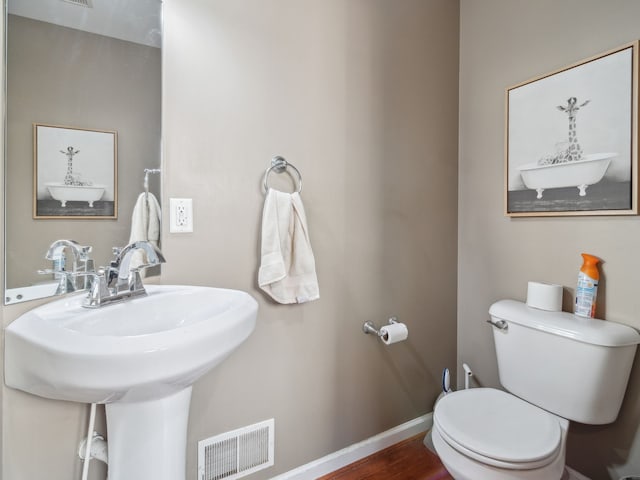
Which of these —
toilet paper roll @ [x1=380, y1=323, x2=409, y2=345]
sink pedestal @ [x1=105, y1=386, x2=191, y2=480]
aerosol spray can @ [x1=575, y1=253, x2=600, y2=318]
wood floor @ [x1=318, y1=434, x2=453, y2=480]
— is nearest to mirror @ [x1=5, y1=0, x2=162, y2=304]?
sink pedestal @ [x1=105, y1=386, x2=191, y2=480]

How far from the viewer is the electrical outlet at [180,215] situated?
108 centimetres

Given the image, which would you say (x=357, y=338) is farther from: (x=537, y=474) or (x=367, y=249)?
(x=537, y=474)

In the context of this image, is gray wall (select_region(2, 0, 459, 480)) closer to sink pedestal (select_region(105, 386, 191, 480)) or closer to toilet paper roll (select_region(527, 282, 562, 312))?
sink pedestal (select_region(105, 386, 191, 480))

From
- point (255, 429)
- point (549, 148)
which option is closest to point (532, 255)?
point (549, 148)

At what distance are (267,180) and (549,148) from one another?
48.0 inches

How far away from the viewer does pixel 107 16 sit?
37.7 inches

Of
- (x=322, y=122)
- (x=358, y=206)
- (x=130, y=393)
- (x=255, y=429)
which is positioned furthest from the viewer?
(x=358, y=206)

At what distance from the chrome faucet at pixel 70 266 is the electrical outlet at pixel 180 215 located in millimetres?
249

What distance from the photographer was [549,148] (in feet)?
4.52

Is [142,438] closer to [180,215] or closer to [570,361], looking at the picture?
[180,215]

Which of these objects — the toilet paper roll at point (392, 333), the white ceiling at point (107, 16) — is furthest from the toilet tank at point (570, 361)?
the white ceiling at point (107, 16)

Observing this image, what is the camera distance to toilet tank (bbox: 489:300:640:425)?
3.60ft

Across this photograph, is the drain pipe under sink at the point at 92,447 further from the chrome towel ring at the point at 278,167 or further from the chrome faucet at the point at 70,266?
the chrome towel ring at the point at 278,167

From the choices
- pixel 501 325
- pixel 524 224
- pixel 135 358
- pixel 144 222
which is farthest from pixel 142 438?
pixel 524 224
